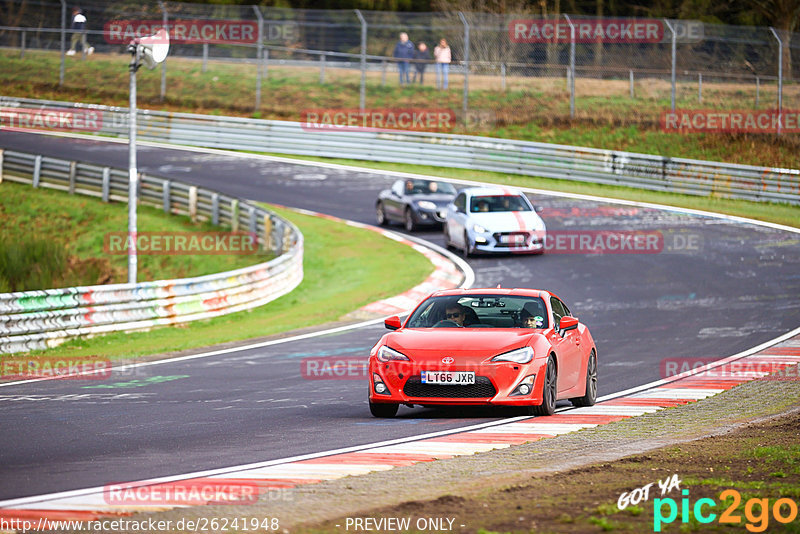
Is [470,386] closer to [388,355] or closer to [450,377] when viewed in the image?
[450,377]

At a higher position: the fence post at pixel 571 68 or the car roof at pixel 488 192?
the fence post at pixel 571 68

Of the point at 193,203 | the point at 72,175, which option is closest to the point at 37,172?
the point at 72,175

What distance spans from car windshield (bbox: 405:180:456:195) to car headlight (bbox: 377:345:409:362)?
65.2 feet

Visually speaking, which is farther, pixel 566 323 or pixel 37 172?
pixel 37 172

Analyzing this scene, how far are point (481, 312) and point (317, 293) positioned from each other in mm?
12621

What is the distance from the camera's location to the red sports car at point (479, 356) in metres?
10.6

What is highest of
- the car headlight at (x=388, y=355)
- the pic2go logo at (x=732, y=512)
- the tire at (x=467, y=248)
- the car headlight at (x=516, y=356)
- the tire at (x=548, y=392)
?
the pic2go logo at (x=732, y=512)

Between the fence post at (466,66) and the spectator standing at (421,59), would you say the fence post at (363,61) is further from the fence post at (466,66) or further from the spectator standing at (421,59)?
the fence post at (466,66)

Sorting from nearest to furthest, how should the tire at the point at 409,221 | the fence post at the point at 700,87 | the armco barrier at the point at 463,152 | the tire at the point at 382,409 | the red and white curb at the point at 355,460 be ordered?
the red and white curb at the point at 355,460 < the tire at the point at 382,409 < the tire at the point at 409,221 < the armco barrier at the point at 463,152 < the fence post at the point at 700,87

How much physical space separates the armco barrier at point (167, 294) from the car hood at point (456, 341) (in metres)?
7.65

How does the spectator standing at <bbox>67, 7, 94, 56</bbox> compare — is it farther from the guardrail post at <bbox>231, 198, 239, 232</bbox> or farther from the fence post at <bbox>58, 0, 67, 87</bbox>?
the guardrail post at <bbox>231, 198, 239, 232</bbox>

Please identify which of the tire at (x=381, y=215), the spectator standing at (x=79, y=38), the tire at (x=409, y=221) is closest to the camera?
the tire at (x=409, y=221)

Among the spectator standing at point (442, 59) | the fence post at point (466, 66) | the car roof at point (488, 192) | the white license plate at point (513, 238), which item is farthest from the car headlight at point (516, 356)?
the spectator standing at point (442, 59)

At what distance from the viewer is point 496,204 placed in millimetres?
26672
